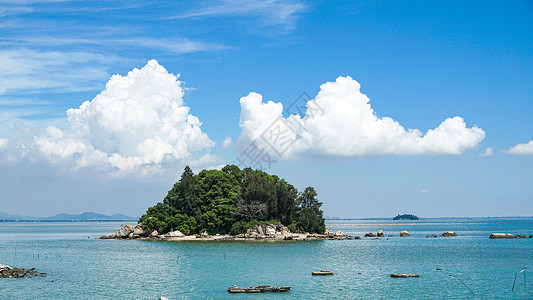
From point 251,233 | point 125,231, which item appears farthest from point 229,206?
point 125,231

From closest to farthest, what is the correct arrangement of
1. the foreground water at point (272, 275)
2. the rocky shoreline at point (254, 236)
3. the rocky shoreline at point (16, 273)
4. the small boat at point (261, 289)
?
the small boat at point (261, 289)
the foreground water at point (272, 275)
the rocky shoreline at point (16, 273)
the rocky shoreline at point (254, 236)

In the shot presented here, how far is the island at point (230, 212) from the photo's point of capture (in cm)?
10894

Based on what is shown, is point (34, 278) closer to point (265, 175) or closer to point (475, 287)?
point (475, 287)

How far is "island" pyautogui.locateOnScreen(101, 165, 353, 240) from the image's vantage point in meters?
109

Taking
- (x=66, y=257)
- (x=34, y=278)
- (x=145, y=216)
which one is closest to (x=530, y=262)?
(x=34, y=278)

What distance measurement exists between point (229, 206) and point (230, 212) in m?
1.37

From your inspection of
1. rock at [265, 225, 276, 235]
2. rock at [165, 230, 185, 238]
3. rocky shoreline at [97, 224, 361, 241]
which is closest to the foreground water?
rocky shoreline at [97, 224, 361, 241]

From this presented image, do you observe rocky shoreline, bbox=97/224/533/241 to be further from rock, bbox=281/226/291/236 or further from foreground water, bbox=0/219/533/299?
foreground water, bbox=0/219/533/299

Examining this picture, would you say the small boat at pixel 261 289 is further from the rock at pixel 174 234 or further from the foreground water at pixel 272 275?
the rock at pixel 174 234

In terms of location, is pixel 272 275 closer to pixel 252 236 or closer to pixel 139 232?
pixel 252 236

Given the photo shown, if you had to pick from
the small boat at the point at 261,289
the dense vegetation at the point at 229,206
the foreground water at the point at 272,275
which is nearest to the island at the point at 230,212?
the dense vegetation at the point at 229,206

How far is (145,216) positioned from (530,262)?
84.8m

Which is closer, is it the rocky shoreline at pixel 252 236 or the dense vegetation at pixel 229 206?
the rocky shoreline at pixel 252 236

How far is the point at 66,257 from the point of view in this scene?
70.8 m
